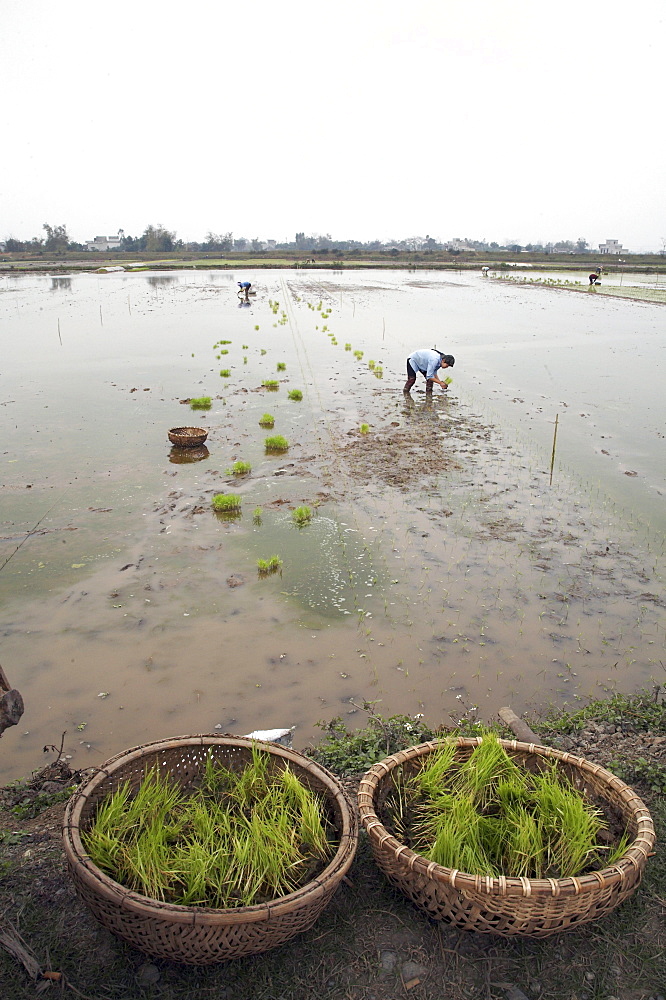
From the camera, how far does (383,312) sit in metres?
29.8

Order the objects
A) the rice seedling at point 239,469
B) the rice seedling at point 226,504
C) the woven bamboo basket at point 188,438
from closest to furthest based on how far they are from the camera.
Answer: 1. the rice seedling at point 226,504
2. the rice seedling at point 239,469
3. the woven bamboo basket at point 188,438

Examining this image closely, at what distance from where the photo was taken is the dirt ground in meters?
2.40

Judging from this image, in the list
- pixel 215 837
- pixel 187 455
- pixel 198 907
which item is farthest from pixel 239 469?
pixel 198 907

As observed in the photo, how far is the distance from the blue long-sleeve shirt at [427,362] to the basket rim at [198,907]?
35.1 ft

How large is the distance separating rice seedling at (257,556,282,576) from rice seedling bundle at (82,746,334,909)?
10.6ft

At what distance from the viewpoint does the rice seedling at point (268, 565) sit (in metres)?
6.39

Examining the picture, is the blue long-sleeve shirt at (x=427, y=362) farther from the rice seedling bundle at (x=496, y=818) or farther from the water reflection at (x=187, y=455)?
the rice seedling bundle at (x=496, y=818)

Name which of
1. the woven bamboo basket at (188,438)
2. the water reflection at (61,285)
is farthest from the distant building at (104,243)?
the woven bamboo basket at (188,438)

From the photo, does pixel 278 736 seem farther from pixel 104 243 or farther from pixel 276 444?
pixel 104 243

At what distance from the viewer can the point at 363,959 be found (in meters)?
2.52

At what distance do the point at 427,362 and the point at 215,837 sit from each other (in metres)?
11.3

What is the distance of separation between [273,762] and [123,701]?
1.84 meters

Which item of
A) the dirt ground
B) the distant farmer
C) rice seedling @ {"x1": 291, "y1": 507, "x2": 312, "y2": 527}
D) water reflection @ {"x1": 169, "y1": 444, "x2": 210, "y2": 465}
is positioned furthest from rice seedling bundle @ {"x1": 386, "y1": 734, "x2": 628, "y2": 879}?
the distant farmer

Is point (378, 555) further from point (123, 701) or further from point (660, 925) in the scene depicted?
point (660, 925)
